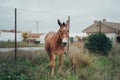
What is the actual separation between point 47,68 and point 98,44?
20.9 feet

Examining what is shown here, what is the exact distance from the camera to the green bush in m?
16.8

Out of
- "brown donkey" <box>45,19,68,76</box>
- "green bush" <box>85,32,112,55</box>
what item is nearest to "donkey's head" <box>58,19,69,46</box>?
"brown donkey" <box>45,19,68,76</box>

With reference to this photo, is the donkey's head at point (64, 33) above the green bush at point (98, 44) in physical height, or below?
above

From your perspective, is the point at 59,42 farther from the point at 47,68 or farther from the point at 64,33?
the point at 47,68

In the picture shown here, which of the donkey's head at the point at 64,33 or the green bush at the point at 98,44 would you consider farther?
the green bush at the point at 98,44

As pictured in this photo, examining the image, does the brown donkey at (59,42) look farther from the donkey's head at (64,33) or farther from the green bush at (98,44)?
the green bush at (98,44)

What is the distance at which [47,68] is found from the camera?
38.0ft

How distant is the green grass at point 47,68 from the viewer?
986cm

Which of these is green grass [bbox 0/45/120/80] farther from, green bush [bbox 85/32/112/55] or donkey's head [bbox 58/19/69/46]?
green bush [bbox 85/32/112/55]

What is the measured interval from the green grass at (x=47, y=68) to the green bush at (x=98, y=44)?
198 centimetres

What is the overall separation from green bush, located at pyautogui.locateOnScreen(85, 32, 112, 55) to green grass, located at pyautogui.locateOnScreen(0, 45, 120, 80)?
1980 millimetres

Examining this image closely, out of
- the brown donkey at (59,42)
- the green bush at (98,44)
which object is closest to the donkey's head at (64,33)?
the brown donkey at (59,42)

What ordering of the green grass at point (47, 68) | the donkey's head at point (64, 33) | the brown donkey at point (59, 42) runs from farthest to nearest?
the brown donkey at point (59, 42), the donkey's head at point (64, 33), the green grass at point (47, 68)

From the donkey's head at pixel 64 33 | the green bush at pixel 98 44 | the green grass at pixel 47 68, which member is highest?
the donkey's head at pixel 64 33
